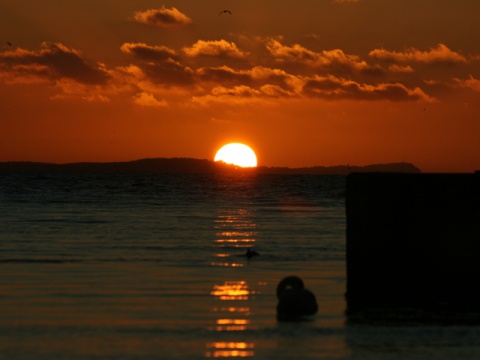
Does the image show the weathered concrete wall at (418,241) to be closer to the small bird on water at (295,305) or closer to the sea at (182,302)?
the sea at (182,302)

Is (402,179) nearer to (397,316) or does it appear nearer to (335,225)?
(397,316)

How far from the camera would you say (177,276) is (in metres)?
25.0

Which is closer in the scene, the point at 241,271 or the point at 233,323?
the point at 233,323

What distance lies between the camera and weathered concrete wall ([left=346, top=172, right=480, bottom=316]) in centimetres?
2053

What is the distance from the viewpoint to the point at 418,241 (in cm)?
2062

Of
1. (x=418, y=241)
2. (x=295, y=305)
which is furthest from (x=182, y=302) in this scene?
(x=418, y=241)

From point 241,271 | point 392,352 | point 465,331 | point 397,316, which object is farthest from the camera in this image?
point 241,271

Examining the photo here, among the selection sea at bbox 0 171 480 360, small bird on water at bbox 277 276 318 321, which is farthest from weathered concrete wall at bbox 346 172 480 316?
small bird on water at bbox 277 276 318 321

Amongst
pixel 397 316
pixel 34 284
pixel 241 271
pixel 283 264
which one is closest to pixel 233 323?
pixel 397 316

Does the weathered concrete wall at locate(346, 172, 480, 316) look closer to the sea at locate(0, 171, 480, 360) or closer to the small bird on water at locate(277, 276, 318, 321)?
the sea at locate(0, 171, 480, 360)

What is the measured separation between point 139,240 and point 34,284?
46.0ft

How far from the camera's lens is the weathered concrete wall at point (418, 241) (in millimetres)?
20531

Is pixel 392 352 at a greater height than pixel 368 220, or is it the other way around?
pixel 368 220

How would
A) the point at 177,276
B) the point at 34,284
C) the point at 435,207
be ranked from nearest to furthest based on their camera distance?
the point at 435,207 → the point at 34,284 → the point at 177,276
